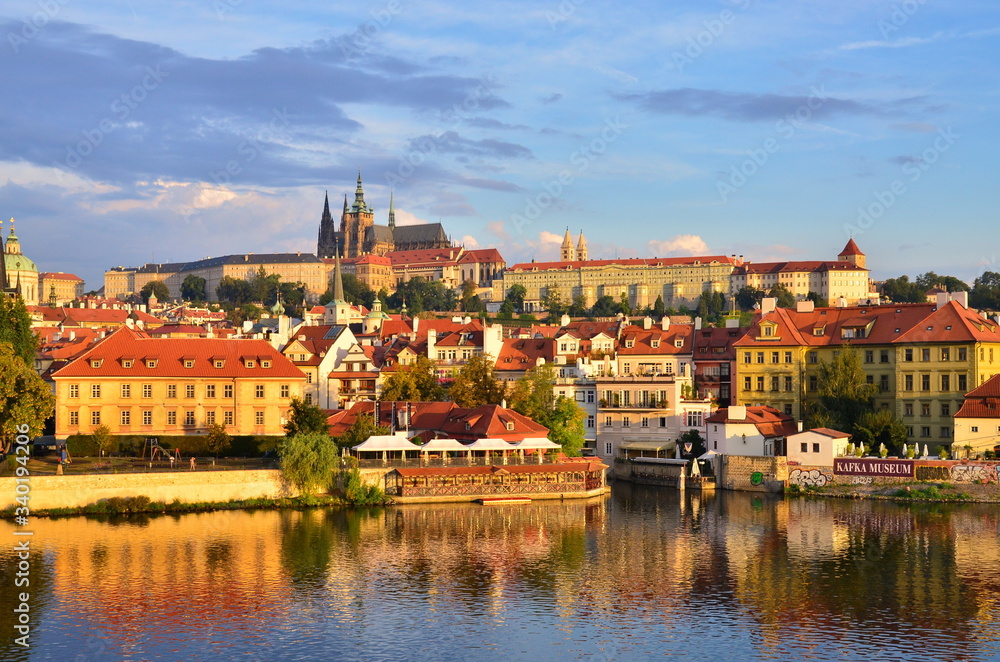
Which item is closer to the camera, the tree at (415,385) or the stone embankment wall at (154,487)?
the stone embankment wall at (154,487)

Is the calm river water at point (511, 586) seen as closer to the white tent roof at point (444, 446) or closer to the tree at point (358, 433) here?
the white tent roof at point (444, 446)

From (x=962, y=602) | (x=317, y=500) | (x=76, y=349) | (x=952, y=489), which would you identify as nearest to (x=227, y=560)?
(x=317, y=500)

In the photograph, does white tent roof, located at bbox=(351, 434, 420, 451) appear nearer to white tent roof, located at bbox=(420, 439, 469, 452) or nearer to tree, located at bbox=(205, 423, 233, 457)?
white tent roof, located at bbox=(420, 439, 469, 452)

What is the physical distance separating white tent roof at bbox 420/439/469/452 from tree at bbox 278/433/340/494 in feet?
18.4

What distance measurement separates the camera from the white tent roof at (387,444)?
63781 millimetres

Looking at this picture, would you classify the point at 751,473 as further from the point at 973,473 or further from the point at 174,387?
the point at 174,387

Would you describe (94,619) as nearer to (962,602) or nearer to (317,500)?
(317,500)

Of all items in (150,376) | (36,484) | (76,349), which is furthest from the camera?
(76,349)

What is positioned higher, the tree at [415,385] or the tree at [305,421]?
the tree at [415,385]

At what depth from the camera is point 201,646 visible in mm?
35531

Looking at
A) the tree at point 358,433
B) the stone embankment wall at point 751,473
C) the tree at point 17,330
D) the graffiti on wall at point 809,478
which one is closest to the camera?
the tree at point 358,433

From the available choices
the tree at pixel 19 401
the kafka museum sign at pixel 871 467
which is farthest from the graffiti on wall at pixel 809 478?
the tree at pixel 19 401

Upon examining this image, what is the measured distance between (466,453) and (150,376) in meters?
20.8

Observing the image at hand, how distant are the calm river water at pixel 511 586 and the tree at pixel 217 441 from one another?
39.4 ft
